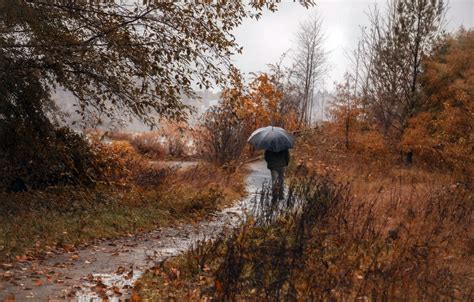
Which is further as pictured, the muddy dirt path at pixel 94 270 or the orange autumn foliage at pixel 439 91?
the orange autumn foliage at pixel 439 91

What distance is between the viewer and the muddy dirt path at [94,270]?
20.8ft

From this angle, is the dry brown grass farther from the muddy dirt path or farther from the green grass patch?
the green grass patch

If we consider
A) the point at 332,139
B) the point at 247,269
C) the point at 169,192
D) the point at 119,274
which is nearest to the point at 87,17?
the point at 169,192

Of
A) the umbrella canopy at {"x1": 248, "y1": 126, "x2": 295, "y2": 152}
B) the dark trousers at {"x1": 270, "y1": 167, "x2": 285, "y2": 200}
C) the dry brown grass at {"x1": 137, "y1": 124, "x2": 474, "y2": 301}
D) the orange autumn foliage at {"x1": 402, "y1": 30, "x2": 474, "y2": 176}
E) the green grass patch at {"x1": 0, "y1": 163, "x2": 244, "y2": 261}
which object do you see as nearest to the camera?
the dry brown grass at {"x1": 137, "y1": 124, "x2": 474, "y2": 301}

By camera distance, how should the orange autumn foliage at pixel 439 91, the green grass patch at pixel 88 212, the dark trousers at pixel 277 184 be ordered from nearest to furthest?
the green grass patch at pixel 88 212, the dark trousers at pixel 277 184, the orange autumn foliage at pixel 439 91

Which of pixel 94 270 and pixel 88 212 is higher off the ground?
pixel 88 212

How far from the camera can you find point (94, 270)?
7.61m

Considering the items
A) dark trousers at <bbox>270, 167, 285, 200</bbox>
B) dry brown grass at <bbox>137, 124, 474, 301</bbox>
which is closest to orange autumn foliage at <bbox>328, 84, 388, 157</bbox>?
dark trousers at <bbox>270, 167, 285, 200</bbox>

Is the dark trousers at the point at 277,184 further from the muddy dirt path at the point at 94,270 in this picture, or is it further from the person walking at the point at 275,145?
the muddy dirt path at the point at 94,270

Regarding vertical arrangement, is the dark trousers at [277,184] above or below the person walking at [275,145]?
below

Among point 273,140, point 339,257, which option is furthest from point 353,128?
point 339,257

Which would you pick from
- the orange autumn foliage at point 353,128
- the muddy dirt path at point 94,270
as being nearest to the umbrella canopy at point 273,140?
the muddy dirt path at point 94,270

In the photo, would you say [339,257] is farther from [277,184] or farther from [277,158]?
[277,158]

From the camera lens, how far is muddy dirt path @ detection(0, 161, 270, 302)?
635cm
